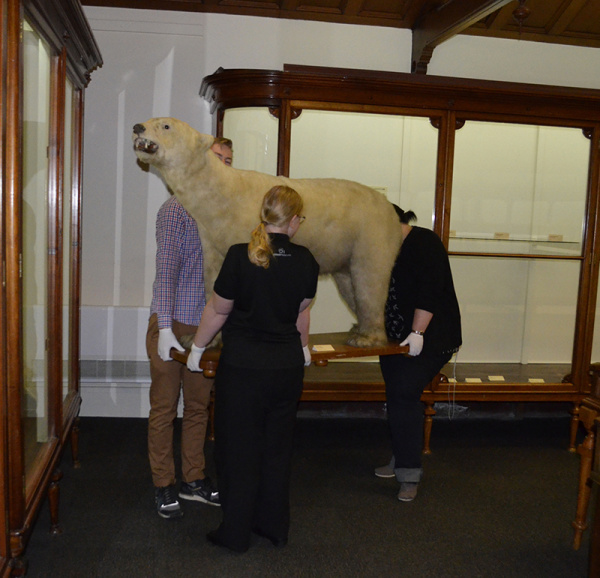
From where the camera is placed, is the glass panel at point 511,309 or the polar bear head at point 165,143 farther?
the glass panel at point 511,309

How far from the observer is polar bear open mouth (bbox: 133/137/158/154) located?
2314mm

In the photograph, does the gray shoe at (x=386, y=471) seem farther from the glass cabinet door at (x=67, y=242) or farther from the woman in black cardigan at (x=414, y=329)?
the glass cabinet door at (x=67, y=242)

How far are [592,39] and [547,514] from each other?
3386 millimetres

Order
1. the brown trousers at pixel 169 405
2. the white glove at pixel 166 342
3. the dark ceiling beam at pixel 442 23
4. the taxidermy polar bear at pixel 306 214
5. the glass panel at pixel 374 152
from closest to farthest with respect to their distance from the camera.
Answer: the taxidermy polar bear at pixel 306 214 < the white glove at pixel 166 342 < the brown trousers at pixel 169 405 < the dark ceiling beam at pixel 442 23 < the glass panel at pixel 374 152

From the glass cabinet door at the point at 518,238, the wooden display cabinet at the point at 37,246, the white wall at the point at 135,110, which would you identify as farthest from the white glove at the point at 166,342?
the glass cabinet door at the point at 518,238

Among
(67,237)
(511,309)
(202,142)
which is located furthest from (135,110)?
(511,309)

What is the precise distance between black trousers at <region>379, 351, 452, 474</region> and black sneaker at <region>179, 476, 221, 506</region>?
0.91 metres

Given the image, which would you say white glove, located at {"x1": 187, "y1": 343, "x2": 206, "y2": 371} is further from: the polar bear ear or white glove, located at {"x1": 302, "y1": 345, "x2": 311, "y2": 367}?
the polar bear ear

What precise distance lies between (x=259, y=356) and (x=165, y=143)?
844mm

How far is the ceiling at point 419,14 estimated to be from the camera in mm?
4305

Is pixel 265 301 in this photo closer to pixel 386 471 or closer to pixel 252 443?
pixel 252 443

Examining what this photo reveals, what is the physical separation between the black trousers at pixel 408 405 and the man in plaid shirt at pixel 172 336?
929 mm

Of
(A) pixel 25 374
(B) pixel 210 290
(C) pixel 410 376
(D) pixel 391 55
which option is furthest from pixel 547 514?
(D) pixel 391 55

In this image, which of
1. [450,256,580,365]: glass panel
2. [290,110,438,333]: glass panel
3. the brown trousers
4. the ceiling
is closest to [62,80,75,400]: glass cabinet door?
the brown trousers
